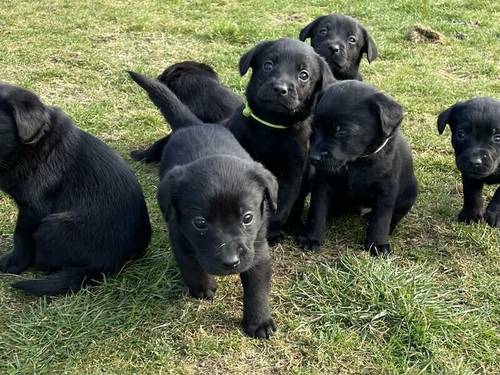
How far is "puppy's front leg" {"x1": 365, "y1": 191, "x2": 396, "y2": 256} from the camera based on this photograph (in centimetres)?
432

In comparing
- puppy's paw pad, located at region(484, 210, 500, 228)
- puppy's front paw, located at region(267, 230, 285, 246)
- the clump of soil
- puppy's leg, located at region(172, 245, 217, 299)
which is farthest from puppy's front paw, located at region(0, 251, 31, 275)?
the clump of soil

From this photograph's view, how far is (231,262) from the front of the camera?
314 centimetres

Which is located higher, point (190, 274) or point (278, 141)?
point (278, 141)

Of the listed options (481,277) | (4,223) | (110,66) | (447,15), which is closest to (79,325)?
(4,223)

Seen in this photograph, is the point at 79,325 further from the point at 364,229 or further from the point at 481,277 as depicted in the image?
the point at 481,277

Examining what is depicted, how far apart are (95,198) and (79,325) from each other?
0.83 m

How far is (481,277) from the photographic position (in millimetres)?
4176

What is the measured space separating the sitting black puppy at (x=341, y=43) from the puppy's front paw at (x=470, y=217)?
1779mm

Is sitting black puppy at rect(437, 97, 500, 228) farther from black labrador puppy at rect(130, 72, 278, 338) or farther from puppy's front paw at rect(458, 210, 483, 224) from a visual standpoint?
black labrador puppy at rect(130, 72, 278, 338)

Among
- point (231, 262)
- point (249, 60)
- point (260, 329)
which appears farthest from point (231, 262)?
point (249, 60)

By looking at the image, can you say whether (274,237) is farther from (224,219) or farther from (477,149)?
(477,149)

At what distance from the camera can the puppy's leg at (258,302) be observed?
3.56m

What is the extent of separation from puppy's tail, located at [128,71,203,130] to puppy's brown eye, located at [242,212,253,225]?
4.48ft

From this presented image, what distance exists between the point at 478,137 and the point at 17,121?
3146 millimetres
